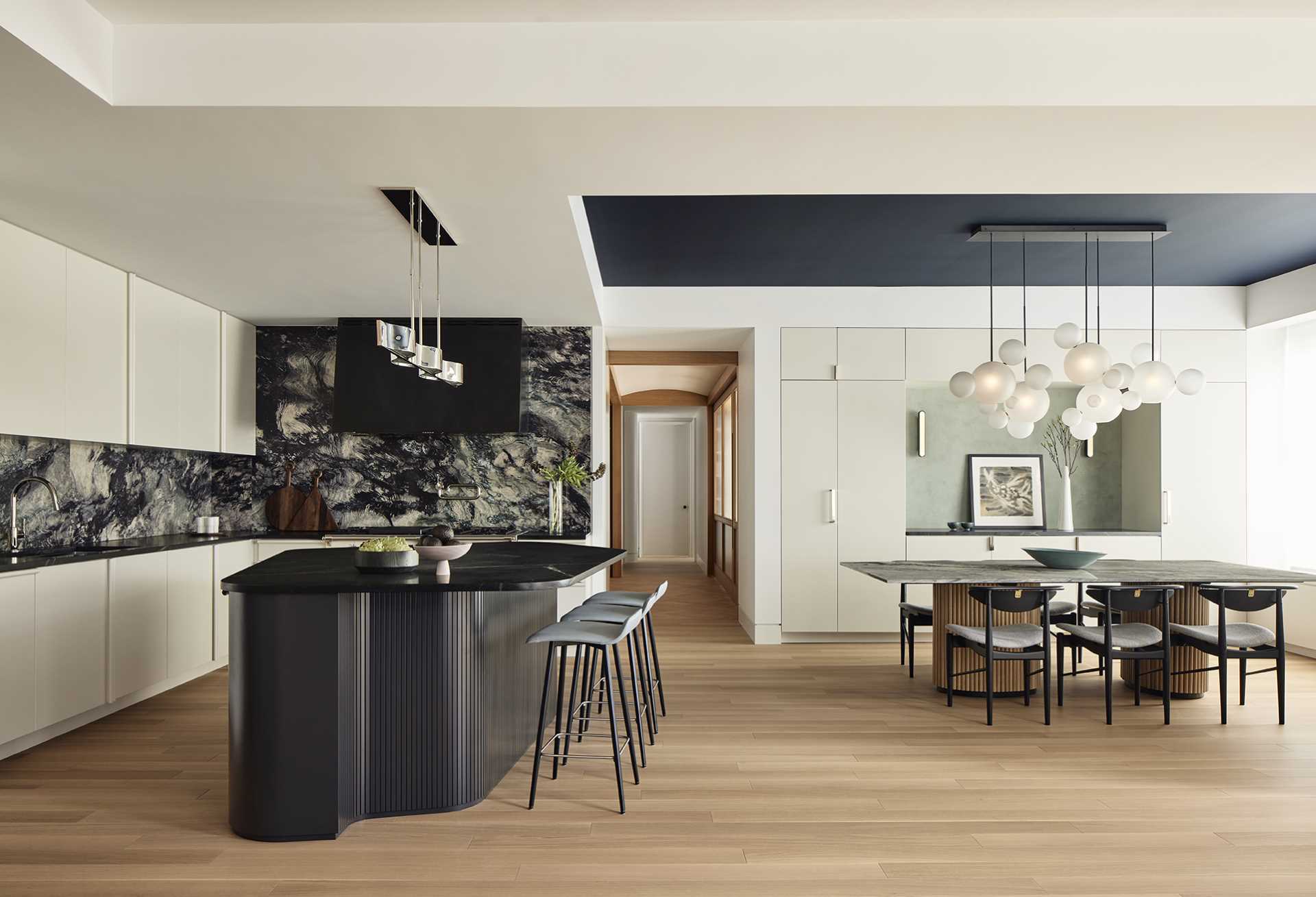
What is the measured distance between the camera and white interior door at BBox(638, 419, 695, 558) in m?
14.2

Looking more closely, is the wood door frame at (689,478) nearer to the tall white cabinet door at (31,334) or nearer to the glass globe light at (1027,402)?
the glass globe light at (1027,402)

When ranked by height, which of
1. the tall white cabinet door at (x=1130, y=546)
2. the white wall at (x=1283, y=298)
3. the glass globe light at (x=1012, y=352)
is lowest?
the tall white cabinet door at (x=1130, y=546)

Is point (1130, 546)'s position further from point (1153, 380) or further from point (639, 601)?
point (639, 601)

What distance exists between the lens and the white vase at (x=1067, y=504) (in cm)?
679

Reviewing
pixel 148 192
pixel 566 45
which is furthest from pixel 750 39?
pixel 148 192

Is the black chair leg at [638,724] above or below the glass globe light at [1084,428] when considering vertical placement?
below

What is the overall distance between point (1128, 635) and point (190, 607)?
539 cm

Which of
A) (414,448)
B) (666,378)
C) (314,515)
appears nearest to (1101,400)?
(414,448)

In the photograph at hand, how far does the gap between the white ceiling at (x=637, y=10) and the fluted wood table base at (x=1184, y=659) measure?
3.33 meters

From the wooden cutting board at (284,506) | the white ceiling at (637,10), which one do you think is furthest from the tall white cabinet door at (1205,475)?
the wooden cutting board at (284,506)

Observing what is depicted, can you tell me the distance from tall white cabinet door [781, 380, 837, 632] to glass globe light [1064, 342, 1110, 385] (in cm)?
215

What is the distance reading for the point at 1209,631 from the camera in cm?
466

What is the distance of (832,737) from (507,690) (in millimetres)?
1606

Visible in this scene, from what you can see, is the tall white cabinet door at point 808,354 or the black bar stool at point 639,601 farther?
the tall white cabinet door at point 808,354
